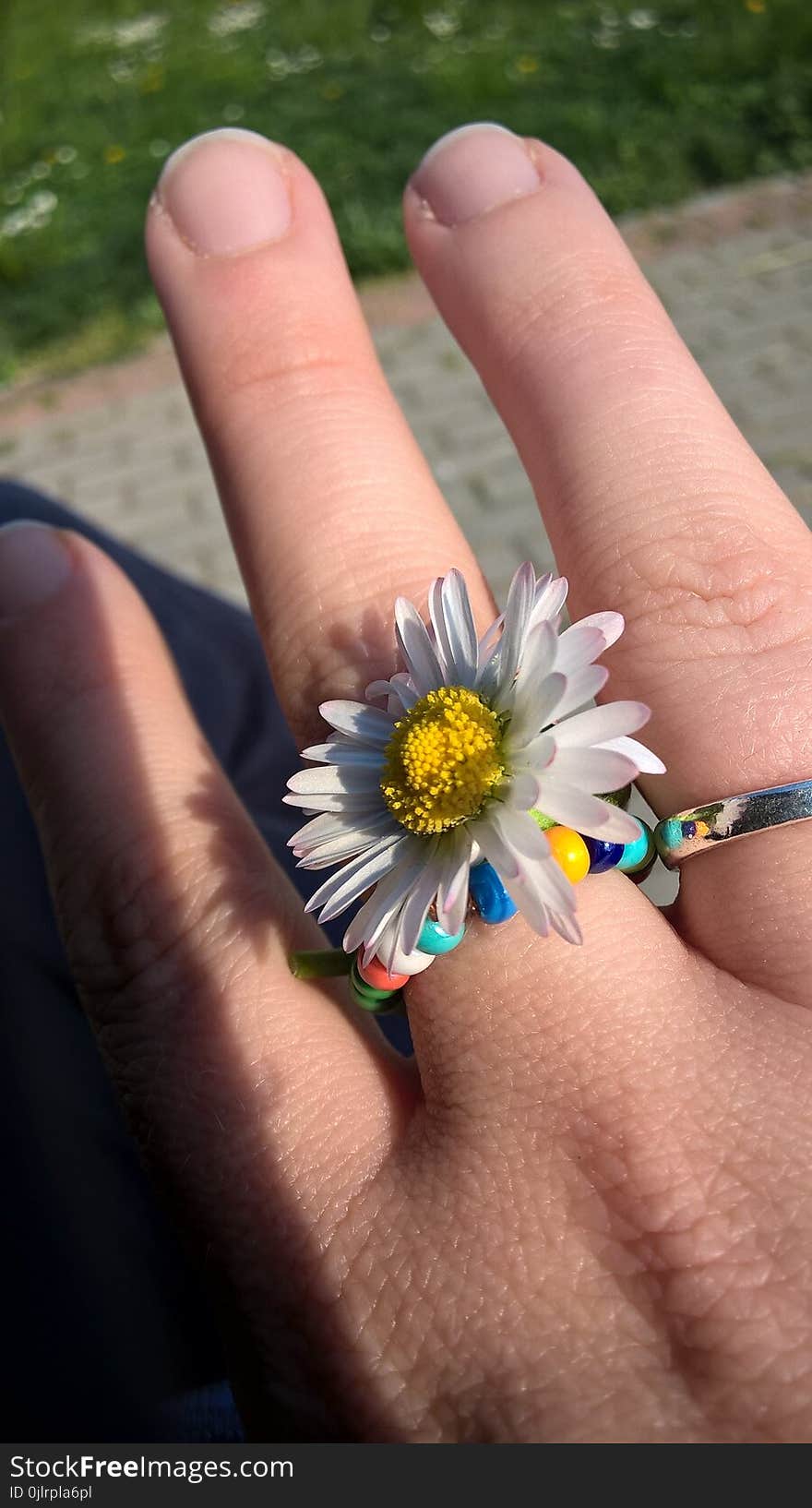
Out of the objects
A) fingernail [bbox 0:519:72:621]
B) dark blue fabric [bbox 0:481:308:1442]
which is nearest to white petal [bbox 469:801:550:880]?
dark blue fabric [bbox 0:481:308:1442]

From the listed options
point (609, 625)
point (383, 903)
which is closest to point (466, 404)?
point (609, 625)

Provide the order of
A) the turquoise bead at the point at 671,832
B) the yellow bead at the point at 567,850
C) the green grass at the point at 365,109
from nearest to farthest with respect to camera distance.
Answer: the yellow bead at the point at 567,850
the turquoise bead at the point at 671,832
the green grass at the point at 365,109

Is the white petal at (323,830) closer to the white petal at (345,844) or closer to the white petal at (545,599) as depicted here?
the white petal at (345,844)

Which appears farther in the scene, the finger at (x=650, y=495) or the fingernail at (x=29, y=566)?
the fingernail at (x=29, y=566)

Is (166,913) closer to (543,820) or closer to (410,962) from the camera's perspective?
(410,962)

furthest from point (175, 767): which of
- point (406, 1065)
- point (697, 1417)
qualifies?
point (697, 1417)

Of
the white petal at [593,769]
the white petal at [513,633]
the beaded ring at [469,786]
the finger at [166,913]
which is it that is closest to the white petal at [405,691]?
the beaded ring at [469,786]
